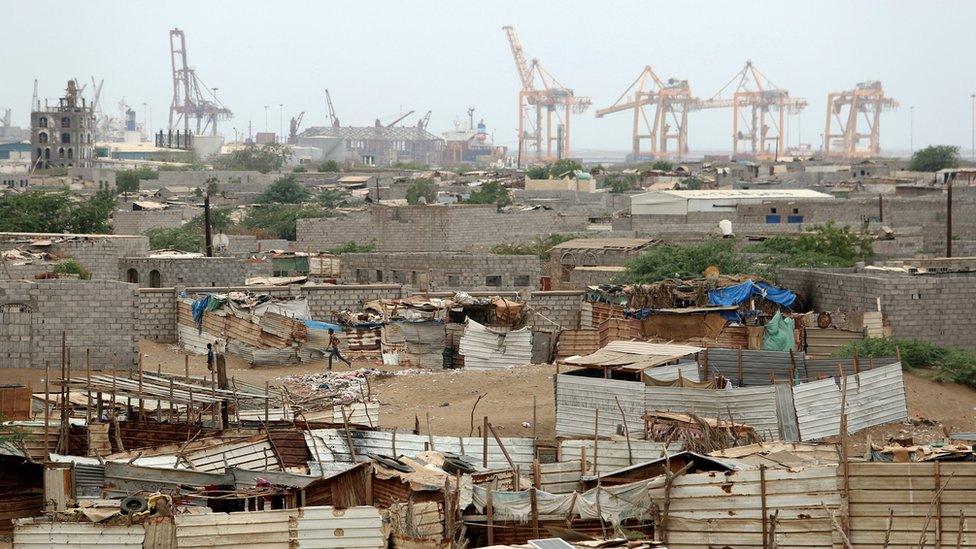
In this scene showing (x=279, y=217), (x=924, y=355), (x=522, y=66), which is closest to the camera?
(x=924, y=355)

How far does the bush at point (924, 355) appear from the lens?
15.9 m

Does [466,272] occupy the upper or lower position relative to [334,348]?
upper

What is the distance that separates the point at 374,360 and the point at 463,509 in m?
7.90

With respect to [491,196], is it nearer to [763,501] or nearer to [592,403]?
[592,403]

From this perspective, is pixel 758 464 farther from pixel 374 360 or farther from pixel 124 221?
pixel 124 221

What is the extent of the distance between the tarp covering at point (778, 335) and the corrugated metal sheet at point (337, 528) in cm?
796

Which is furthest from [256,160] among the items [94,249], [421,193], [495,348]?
[495,348]

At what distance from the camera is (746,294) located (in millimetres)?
18156

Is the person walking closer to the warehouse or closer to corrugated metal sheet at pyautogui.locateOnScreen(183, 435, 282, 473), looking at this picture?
corrugated metal sheet at pyautogui.locateOnScreen(183, 435, 282, 473)

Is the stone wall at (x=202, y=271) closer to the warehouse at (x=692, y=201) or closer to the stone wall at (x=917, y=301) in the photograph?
the stone wall at (x=917, y=301)

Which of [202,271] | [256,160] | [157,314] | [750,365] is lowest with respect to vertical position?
[157,314]

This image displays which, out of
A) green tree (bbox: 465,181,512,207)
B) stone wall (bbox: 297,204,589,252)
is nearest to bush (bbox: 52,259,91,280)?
stone wall (bbox: 297,204,589,252)

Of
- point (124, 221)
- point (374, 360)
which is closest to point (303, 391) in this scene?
point (374, 360)

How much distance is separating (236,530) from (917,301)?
1051cm
